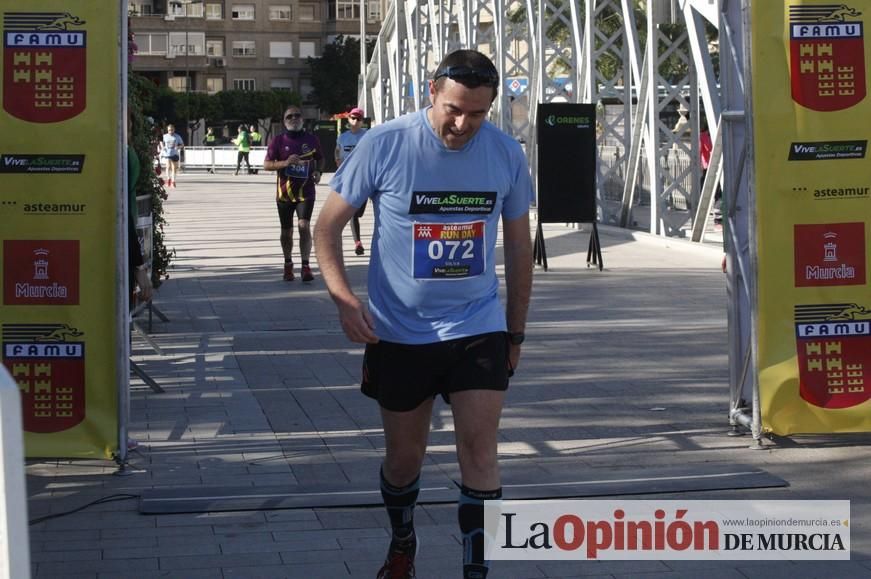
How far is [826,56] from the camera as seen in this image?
7.55 meters

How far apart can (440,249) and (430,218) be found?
110mm

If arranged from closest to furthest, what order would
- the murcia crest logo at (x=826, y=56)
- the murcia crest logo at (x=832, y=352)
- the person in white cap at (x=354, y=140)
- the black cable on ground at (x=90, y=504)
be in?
the black cable on ground at (x=90, y=504)
the murcia crest logo at (x=826, y=56)
the murcia crest logo at (x=832, y=352)
the person in white cap at (x=354, y=140)

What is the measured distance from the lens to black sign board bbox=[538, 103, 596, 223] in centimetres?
1738

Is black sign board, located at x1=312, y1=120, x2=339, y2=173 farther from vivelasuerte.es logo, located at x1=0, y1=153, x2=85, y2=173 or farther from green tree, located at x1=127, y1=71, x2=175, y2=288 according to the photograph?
vivelasuerte.es logo, located at x1=0, y1=153, x2=85, y2=173

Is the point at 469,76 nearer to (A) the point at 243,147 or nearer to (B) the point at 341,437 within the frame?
(B) the point at 341,437

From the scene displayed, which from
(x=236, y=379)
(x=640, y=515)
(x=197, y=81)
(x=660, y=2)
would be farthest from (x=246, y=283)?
(x=197, y=81)

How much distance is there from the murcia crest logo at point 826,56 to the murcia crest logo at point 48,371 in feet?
12.4

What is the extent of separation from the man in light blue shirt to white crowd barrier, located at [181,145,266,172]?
5182cm

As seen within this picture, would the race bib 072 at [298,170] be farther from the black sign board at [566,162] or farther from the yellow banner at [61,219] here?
the yellow banner at [61,219]

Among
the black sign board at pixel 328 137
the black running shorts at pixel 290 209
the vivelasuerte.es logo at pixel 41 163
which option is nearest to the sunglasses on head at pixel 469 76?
the vivelasuerte.es logo at pixel 41 163

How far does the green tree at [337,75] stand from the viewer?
10616 centimetres

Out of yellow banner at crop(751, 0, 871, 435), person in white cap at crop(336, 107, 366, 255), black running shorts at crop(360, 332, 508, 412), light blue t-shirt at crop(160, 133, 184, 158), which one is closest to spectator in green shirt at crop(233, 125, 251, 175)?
light blue t-shirt at crop(160, 133, 184, 158)

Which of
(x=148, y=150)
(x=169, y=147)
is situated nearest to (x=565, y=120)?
(x=148, y=150)
